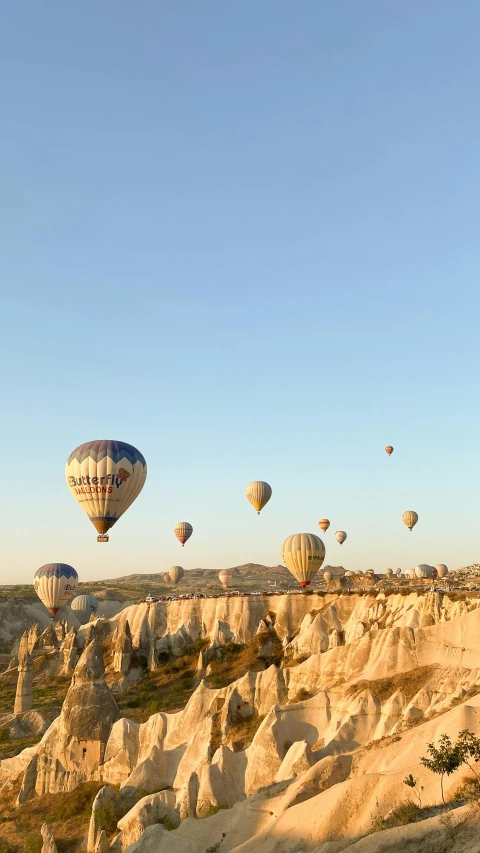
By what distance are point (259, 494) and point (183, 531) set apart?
87.2ft

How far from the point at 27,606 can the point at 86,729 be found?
8693 cm

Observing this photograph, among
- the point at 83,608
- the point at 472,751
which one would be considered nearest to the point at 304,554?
the point at 472,751

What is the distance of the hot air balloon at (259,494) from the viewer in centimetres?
8281

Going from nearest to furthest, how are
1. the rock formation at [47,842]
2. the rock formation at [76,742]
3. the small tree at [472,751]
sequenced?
the small tree at [472,751], the rock formation at [47,842], the rock formation at [76,742]

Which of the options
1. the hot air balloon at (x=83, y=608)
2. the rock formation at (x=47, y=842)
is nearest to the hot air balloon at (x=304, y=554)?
the rock formation at (x=47, y=842)

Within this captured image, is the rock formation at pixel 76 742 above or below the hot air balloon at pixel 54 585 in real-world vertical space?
below

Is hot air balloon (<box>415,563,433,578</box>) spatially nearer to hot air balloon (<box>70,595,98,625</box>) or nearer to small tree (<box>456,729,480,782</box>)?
hot air balloon (<box>70,595,98,625</box>)

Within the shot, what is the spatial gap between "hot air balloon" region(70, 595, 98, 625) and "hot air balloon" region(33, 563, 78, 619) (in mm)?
27005

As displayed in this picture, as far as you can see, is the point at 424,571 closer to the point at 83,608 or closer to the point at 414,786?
the point at 83,608

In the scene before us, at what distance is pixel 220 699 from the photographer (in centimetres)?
4106

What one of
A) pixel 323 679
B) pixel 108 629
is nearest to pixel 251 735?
pixel 323 679

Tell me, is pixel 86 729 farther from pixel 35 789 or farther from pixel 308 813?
pixel 308 813

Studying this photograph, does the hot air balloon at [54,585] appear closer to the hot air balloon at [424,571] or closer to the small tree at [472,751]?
the hot air balloon at [424,571]

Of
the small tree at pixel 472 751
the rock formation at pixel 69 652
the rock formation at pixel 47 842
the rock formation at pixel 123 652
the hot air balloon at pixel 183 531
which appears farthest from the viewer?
the hot air balloon at pixel 183 531
